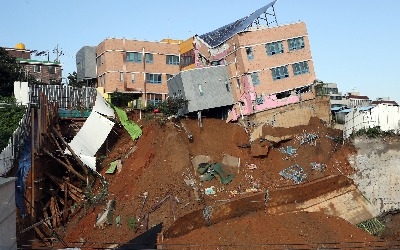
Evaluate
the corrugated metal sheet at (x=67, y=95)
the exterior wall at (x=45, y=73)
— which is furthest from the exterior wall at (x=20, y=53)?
the corrugated metal sheet at (x=67, y=95)

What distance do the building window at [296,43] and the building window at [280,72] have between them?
169cm

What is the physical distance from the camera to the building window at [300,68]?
1479 inches

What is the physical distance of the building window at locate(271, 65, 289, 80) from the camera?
3709 centimetres

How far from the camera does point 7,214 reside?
45.6ft

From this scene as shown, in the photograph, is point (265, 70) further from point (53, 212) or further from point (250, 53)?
point (53, 212)

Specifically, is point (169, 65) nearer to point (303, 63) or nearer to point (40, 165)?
point (303, 63)

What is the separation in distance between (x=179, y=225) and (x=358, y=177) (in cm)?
1236

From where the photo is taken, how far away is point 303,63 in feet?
124

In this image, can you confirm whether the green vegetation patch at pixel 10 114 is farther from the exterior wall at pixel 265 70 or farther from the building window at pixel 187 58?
the exterior wall at pixel 265 70

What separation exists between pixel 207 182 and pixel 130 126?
349 inches

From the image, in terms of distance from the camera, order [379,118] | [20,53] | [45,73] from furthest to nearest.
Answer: [20,53]
[45,73]
[379,118]

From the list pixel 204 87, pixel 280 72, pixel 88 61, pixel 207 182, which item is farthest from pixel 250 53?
pixel 88 61

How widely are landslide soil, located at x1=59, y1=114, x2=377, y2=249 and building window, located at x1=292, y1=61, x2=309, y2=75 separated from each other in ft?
14.3

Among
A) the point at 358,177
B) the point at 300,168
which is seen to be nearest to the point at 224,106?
the point at 300,168
